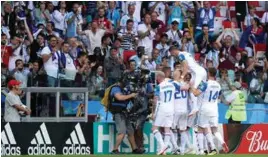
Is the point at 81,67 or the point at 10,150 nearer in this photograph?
the point at 10,150

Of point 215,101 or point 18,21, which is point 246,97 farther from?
point 18,21

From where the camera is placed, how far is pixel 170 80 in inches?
938

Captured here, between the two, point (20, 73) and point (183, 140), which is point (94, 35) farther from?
point (183, 140)

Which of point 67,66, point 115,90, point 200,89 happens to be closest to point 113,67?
point 67,66

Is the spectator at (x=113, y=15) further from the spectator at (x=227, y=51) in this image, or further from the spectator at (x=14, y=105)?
the spectator at (x=14, y=105)

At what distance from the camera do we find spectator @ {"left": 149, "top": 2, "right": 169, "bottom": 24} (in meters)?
29.9

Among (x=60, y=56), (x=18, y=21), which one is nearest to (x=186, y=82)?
(x=60, y=56)

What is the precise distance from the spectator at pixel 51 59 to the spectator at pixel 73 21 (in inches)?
57.8

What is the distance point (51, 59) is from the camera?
26094mm

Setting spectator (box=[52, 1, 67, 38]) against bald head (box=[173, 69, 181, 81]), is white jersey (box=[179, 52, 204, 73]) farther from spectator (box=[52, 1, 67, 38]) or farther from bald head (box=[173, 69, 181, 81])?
spectator (box=[52, 1, 67, 38])

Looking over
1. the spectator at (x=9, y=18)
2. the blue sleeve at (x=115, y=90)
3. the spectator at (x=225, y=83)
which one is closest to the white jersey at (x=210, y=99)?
the blue sleeve at (x=115, y=90)

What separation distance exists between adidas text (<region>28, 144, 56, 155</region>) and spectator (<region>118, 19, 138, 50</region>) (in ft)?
17.3

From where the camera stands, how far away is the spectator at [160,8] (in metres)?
29.9

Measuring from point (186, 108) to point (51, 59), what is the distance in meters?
4.18
